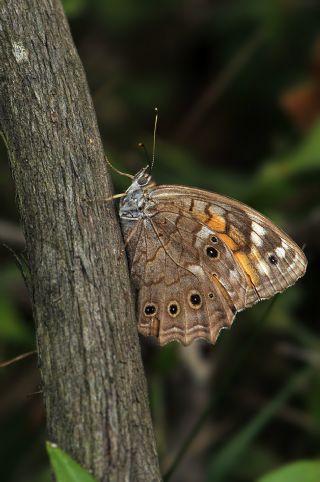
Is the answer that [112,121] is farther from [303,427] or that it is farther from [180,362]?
[303,427]

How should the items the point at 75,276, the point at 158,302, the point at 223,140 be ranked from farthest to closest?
the point at 223,140, the point at 158,302, the point at 75,276

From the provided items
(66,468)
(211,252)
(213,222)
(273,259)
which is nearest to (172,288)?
(211,252)

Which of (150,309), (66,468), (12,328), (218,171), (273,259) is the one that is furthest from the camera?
(218,171)

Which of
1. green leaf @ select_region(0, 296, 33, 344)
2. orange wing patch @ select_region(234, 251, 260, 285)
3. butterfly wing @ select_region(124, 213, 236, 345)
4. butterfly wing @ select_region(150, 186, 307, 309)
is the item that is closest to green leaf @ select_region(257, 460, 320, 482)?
butterfly wing @ select_region(124, 213, 236, 345)

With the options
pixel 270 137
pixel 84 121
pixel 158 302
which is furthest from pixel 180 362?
pixel 84 121

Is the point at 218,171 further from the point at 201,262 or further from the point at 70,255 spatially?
the point at 70,255

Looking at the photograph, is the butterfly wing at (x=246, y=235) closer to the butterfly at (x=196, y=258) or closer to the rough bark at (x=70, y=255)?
the butterfly at (x=196, y=258)
